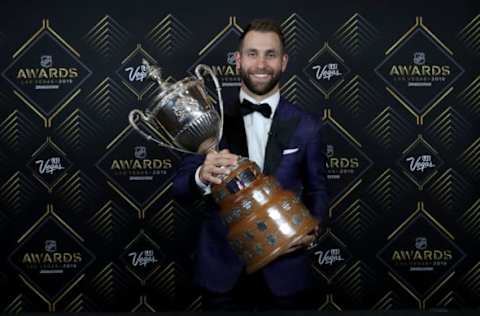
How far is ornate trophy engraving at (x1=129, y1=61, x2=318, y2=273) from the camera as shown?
71.8 inches

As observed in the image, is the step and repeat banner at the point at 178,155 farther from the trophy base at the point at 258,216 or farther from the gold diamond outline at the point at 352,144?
the trophy base at the point at 258,216

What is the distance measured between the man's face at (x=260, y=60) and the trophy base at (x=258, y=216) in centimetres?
34

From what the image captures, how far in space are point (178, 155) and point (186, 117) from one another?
1.20 metres

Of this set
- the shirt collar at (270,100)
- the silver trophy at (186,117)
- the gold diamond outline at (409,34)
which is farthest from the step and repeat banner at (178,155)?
the silver trophy at (186,117)

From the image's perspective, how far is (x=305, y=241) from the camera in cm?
184

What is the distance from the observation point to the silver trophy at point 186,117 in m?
1.90

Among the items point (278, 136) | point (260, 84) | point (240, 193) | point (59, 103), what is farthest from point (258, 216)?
point (59, 103)

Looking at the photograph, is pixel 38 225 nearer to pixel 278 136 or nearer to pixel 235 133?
pixel 235 133

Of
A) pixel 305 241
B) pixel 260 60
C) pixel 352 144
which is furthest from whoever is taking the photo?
pixel 352 144

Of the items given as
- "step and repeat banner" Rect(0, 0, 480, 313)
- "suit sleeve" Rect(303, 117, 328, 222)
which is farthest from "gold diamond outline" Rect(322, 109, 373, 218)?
"suit sleeve" Rect(303, 117, 328, 222)

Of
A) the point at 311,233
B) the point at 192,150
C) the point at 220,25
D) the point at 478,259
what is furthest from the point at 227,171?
the point at 478,259

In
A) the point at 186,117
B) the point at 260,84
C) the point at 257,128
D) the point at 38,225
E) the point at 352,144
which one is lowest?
the point at 352,144

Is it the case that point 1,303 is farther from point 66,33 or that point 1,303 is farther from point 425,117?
point 425,117

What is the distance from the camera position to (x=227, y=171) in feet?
6.14
